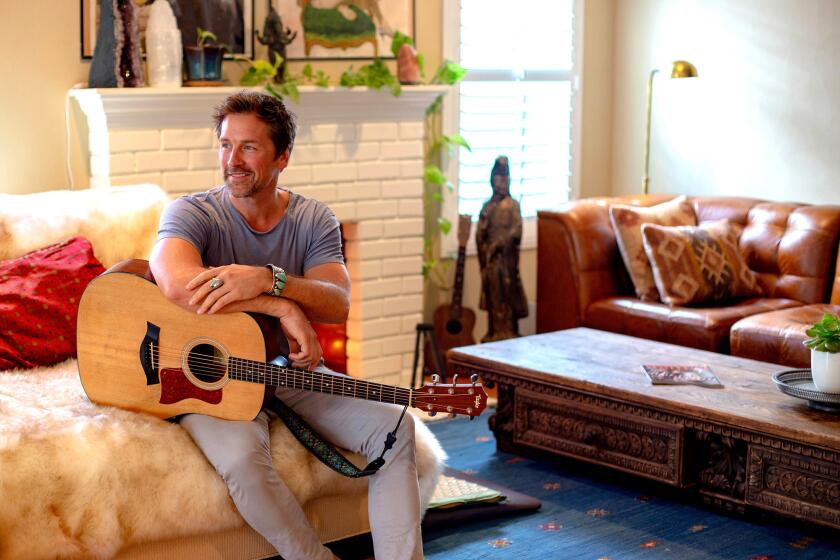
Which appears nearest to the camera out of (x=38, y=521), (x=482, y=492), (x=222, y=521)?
(x=38, y=521)

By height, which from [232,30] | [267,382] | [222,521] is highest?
[232,30]

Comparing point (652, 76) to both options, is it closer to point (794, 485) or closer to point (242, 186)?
point (794, 485)

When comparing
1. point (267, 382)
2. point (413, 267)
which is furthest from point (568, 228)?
point (267, 382)

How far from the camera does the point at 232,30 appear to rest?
14.5ft

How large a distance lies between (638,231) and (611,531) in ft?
6.06

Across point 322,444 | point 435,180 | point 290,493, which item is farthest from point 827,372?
point 435,180

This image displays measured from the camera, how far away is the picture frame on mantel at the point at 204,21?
406 centimetres

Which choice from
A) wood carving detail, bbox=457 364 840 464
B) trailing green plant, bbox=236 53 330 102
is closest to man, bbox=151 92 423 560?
wood carving detail, bbox=457 364 840 464

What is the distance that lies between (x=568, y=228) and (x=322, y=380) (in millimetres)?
2361

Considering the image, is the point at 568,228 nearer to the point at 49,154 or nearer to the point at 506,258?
the point at 506,258

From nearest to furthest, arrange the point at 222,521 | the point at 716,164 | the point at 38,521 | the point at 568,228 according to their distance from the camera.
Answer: the point at 38,521 < the point at 222,521 < the point at 568,228 < the point at 716,164

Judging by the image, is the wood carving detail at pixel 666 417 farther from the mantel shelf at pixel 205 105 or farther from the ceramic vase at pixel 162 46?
the ceramic vase at pixel 162 46

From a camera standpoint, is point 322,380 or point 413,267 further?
point 413,267

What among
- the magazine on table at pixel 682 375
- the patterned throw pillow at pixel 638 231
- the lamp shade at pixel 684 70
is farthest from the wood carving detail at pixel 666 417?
the lamp shade at pixel 684 70
